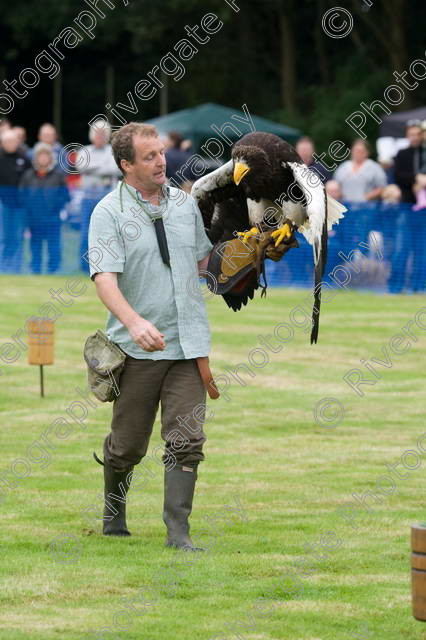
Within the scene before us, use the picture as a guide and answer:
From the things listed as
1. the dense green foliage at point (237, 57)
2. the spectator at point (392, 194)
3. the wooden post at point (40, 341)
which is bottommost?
the wooden post at point (40, 341)

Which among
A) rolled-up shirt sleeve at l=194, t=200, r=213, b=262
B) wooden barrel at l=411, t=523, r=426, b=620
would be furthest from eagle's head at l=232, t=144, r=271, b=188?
wooden barrel at l=411, t=523, r=426, b=620

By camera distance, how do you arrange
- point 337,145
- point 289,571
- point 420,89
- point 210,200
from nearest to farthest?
1. point 289,571
2. point 210,200
3. point 337,145
4. point 420,89

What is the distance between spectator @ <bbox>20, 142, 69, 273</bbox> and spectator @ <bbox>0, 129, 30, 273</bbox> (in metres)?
0.21

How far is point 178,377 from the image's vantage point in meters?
6.38

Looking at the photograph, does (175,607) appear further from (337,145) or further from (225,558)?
(337,145)

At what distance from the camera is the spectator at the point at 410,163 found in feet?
58.6

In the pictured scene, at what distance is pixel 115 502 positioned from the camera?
6707 mm

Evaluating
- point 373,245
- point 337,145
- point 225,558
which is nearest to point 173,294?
point 225,558

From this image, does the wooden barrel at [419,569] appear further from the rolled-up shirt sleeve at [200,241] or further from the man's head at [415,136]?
the man's head at [415,136]

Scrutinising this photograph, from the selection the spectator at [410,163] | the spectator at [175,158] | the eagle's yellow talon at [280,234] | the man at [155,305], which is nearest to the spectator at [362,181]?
the spectator at [410,163]

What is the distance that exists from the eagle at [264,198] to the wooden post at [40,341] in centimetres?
216

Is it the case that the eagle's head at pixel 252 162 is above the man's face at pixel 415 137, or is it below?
below

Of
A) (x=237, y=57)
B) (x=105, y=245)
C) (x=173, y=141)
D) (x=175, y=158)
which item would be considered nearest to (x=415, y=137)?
(x=175, y=158)

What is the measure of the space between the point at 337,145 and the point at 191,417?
2806 cm
